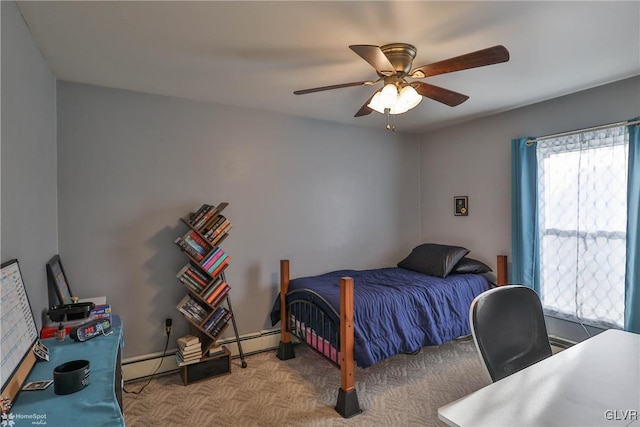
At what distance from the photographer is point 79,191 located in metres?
2.62

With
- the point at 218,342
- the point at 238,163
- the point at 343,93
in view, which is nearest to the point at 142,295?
the point at 218,342

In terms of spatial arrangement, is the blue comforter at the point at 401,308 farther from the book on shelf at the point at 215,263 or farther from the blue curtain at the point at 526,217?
the book on shelf at the point at 215,263

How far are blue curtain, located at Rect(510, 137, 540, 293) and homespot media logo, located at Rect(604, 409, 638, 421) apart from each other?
2.34m

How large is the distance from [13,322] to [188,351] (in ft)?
5.03

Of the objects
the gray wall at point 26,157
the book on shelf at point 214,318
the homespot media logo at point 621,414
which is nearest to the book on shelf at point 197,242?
the book on shelf at point 214,318

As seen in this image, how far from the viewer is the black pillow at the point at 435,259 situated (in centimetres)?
346

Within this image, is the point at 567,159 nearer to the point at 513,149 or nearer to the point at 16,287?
the point at 513,149

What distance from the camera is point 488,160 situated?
12.0ft

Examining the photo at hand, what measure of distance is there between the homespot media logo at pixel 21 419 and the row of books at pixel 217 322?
5.77ft

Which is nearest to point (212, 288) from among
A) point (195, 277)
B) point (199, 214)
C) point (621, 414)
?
point (195, 277)

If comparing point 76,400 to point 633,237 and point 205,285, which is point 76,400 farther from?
point 633,237

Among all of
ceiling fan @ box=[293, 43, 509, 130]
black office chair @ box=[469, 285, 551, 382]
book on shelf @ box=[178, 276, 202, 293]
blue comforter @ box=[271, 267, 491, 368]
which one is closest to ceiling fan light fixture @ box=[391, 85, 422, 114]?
ceiling fan @ box=[293, 43, 509, 130]

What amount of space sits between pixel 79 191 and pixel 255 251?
1.53 meters

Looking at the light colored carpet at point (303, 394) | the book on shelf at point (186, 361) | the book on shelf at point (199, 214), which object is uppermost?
the book on shelf at point (199, 214)
